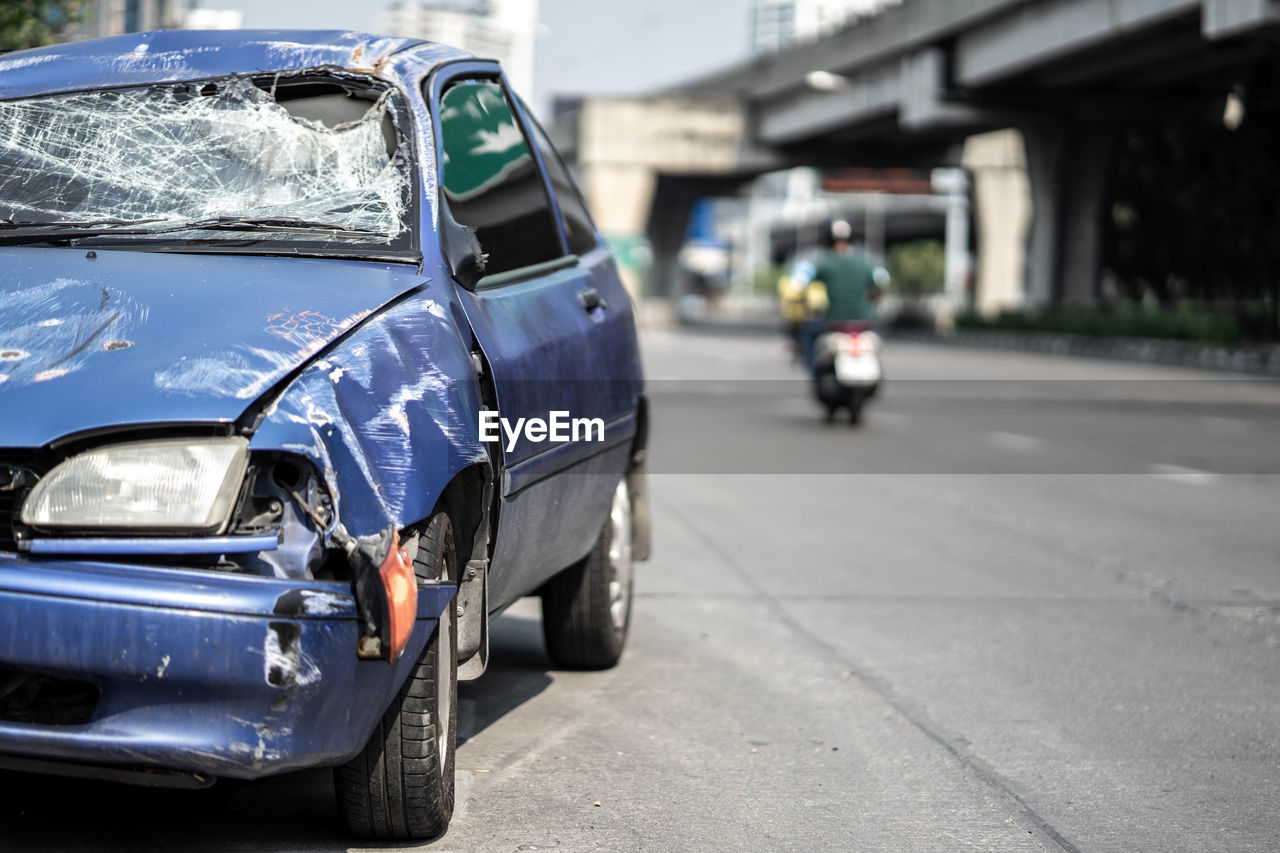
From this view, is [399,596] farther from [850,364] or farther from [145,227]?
[850,364]

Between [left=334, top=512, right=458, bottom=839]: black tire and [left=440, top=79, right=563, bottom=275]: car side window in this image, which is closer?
[left=334, top=512, right=458, bottom=839]: black tire

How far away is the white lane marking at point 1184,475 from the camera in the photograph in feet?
42.6

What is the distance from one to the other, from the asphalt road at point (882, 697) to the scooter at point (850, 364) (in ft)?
17.3

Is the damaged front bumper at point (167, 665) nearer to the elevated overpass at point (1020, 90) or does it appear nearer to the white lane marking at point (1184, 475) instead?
the white lane marking at point (1184, 475)

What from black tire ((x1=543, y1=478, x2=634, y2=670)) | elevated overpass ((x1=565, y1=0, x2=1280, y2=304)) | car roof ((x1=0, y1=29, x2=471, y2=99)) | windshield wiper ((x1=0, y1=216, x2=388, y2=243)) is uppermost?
elevated overpass ((x1=565, y1=0, x2=1280, y2=304))

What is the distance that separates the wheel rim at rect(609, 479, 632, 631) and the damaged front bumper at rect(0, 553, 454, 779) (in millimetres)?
2318

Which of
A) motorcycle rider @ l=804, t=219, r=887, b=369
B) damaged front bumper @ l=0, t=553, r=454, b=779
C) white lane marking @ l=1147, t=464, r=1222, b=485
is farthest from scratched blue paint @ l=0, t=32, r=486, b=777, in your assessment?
motorcycle rider @ l=804, t=219, r=887, b=369

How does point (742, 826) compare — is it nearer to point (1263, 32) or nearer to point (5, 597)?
point (5, 597)

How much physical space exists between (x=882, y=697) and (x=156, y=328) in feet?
9.64

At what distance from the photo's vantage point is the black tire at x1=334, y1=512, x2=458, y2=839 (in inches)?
140

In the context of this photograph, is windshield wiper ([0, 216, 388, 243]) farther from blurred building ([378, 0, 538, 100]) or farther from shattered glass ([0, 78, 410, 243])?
blurred building ([378, 0, 538, 100])

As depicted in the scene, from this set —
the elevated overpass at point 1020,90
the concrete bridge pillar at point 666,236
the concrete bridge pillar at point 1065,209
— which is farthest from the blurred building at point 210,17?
the concrete bridge pillar at point 666,236

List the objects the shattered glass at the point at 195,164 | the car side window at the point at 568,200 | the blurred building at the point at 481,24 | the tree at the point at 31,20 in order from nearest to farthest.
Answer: the shattered glass at the point at 195,164 → the car side window at the point at 568,200 → the tree at the point at 31,20 → the blurred building at the point at 481,24

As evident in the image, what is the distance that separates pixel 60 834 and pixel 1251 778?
2942 mm
